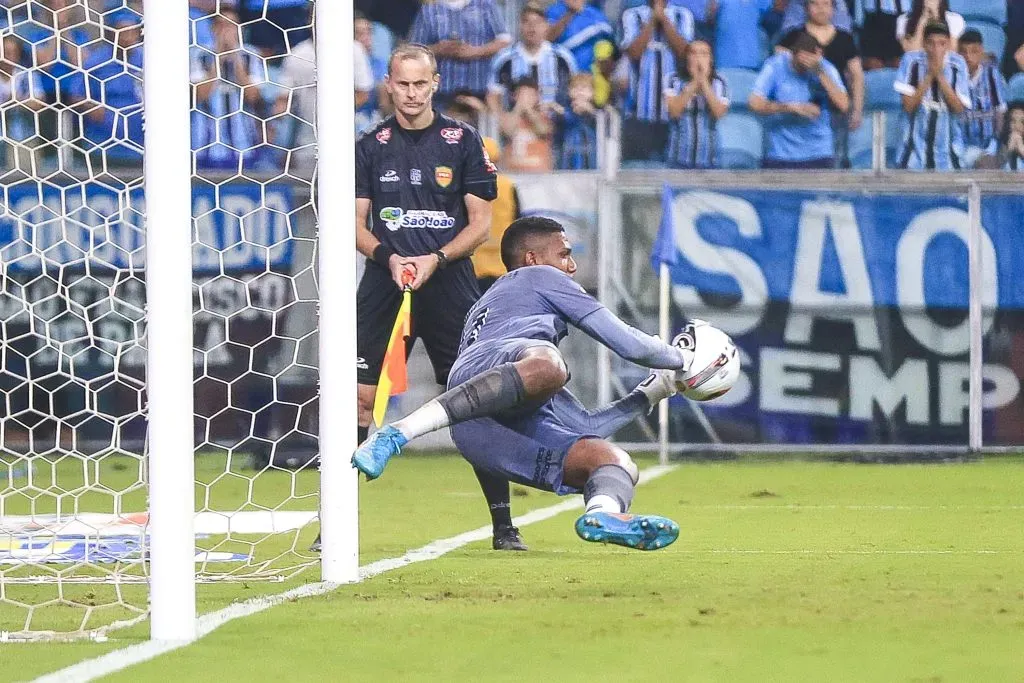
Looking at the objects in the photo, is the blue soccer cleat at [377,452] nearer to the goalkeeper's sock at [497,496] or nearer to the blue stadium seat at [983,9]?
the goalkeeper's sock at [497,496]

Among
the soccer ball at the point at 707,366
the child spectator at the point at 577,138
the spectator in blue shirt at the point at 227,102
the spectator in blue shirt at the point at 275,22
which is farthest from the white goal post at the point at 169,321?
the child spectator at the point at 577,138

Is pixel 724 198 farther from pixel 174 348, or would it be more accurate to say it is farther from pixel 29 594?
pixel 174 348

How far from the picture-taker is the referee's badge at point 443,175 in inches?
285

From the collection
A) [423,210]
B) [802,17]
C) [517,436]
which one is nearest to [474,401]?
[517,436]

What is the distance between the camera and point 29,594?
5.57m

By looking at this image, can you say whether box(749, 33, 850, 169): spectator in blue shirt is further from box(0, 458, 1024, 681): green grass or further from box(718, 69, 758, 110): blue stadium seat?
box(0, 458, 1024, 681): green grass

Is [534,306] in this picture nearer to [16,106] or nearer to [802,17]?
[16,106]

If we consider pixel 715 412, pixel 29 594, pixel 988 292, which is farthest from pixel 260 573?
pixel 988 292

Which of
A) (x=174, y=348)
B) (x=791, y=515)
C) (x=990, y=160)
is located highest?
A: (x=990, y=160)

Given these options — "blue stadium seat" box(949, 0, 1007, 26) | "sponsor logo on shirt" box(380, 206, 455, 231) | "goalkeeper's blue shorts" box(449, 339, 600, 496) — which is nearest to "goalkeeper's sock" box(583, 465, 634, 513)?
"goalkeeper's blue shorts" box(449, 339, 600, 496)

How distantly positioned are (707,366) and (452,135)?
233 cm

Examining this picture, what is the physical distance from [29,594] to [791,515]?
416 centimetres

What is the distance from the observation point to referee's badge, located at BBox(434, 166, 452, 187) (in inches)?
285

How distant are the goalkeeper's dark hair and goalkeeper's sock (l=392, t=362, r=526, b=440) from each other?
2.33ft
